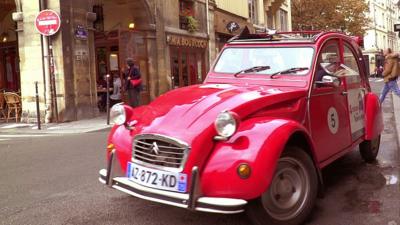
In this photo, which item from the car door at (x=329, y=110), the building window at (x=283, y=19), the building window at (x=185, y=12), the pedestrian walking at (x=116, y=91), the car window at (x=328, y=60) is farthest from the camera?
the building window at (x=283, y=19)

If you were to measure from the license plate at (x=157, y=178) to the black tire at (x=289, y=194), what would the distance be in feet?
1.89

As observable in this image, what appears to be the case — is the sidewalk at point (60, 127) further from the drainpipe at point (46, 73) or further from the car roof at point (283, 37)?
the car roof at point (283, 37)

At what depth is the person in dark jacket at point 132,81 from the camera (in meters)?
15.0

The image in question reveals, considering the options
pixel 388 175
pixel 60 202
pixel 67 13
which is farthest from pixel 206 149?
pixel 67 13

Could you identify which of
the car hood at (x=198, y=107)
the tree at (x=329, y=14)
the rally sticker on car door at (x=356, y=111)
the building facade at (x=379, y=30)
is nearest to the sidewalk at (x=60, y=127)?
the rally sticker on car door at (x=356, y=111)

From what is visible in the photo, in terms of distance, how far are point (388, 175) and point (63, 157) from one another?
5.06m

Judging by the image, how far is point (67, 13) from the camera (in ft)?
49.1

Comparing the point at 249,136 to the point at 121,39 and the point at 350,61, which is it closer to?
the point at 350,61

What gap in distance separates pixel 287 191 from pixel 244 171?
641 millimetres

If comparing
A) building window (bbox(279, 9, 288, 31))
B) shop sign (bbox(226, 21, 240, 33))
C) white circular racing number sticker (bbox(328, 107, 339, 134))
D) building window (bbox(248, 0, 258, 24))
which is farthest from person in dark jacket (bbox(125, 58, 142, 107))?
building window (bbox(279, 9, 288, 31))

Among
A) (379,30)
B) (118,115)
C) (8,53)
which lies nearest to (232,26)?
(8,53)

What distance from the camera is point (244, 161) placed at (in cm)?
389

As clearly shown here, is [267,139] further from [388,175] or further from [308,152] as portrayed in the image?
[388,175]

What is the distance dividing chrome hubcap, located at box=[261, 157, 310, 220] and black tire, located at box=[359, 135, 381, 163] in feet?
8.61
